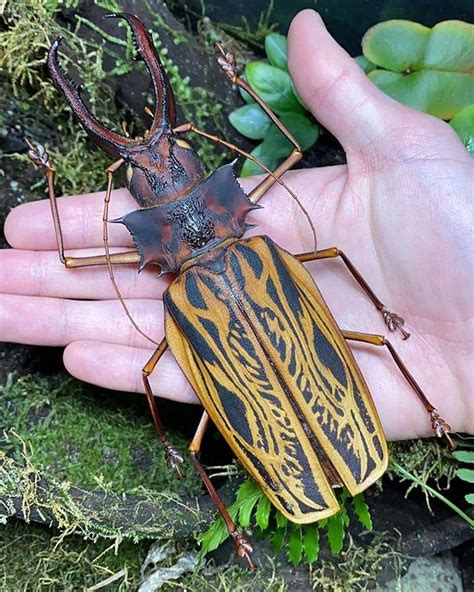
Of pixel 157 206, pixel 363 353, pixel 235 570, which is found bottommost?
pixel 235 570

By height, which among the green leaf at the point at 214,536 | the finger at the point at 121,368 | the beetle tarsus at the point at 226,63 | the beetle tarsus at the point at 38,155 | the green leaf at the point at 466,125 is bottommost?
the green leaf at the point at 214,536

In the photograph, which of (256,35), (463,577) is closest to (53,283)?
(256,35)

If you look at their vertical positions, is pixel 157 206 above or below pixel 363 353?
above

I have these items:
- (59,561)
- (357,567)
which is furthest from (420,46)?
(59,561)

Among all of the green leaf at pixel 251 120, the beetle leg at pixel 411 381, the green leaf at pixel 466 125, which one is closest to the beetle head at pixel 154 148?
the green leaf at pixel 251 120

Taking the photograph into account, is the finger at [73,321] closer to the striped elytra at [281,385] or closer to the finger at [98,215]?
the finger at [98,215]

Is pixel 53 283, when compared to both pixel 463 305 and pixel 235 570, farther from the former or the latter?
pixel 463 305

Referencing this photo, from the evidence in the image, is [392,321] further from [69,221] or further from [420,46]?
[69,221]
